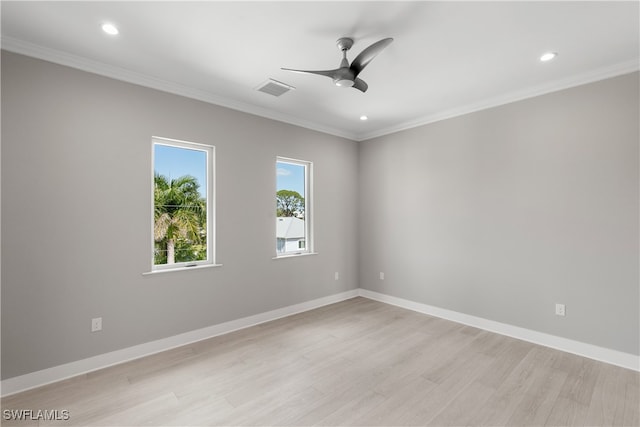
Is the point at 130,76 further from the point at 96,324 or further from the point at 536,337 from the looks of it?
the point at 536,337

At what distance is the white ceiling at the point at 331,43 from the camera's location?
6.68ft

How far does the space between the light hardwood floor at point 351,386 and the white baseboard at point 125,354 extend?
0.07 meters

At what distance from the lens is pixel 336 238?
4.89 meters

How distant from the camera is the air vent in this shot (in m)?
Result: 3.13

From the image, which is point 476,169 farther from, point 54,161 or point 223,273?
point 54,161

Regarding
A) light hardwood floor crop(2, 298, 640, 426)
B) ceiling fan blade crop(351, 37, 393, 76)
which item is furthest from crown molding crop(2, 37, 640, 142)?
light hardwood floor crop(2, 298, 640, 426)

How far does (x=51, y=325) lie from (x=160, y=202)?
1.38 m

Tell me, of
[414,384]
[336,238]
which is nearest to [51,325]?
[414,384]

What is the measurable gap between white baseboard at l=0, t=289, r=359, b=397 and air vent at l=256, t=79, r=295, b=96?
9.03ft

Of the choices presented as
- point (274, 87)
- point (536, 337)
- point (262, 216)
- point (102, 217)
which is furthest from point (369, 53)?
point (536, 337)

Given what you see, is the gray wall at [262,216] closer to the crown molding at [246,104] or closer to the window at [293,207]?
the crown molding at [246,104]

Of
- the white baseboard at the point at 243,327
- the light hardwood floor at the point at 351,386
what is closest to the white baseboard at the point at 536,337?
the white baseboard at the point at 243,327

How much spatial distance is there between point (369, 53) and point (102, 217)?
2739mm

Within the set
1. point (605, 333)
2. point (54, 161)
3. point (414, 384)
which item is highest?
point (54, 161)
